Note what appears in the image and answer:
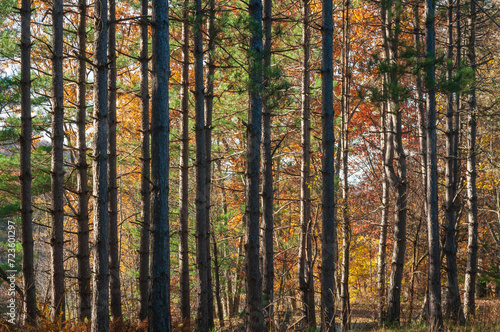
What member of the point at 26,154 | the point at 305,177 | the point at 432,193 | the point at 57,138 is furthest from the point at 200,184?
the point at 432,193

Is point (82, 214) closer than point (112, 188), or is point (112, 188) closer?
point (82, 214)

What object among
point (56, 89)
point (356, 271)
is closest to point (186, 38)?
point (56, 89)

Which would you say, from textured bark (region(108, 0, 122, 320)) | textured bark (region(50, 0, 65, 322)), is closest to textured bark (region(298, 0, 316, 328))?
textured bark (region(108, 0, 122, 320))

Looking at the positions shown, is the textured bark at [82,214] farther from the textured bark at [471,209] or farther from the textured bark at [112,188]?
the textured bark at [471,209]

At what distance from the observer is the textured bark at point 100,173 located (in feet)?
20.2

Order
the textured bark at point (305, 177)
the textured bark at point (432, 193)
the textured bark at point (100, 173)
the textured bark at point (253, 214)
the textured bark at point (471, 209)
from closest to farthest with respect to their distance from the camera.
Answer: the textured bark at point (100, 173), the textured bark at point (253, 214), the textured bark at point (432, 193), the textured bark at point (305, 177), the textured bark at point (471, 209)

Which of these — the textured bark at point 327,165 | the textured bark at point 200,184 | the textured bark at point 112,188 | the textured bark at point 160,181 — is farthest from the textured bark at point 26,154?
the textured bark at point 327,165

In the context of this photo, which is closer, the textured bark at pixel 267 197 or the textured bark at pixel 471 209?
the textured bark at pixel 267 197

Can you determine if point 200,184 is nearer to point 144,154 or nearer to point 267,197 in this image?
point 144,154

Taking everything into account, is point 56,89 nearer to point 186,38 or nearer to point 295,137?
point 186,38

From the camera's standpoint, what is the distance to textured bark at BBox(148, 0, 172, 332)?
19.5 feet

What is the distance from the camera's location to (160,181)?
19.7 ft

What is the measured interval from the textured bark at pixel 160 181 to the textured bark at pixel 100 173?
80 cm

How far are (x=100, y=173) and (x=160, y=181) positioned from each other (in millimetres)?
991
